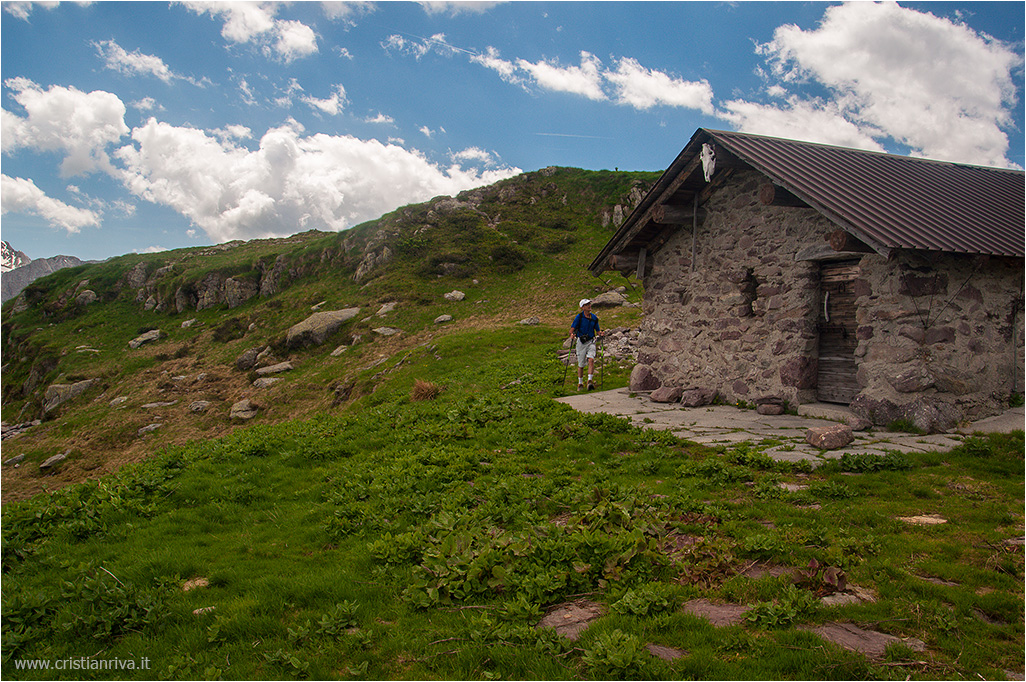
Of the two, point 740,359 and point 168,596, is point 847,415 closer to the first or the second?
point 740,359

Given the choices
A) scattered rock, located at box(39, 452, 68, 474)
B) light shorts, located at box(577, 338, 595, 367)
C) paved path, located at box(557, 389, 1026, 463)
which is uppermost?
light shorts, located at box(577, 338, 595, 367)

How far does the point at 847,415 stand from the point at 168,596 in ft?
31.9

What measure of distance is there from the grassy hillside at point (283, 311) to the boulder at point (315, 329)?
63 cm

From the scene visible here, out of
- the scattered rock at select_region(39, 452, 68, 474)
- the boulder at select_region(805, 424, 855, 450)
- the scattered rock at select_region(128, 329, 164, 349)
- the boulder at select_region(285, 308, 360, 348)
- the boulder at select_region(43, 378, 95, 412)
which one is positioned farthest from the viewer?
the scattered rock at select_region(128, 329, 164, 349)

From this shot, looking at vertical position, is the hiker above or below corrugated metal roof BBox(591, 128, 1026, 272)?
below

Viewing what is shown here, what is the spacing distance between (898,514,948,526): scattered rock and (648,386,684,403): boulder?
265 inches

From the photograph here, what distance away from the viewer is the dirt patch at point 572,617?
3.69 m

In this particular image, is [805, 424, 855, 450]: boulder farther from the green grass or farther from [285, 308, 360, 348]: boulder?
[285, 308, 360, 348]: boulder

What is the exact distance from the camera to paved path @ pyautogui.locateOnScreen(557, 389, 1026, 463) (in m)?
7.23

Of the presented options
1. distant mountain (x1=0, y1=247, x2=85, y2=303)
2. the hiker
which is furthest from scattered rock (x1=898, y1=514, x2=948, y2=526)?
distant mountain (x1=0, y1=247, x2=85, y2=303)

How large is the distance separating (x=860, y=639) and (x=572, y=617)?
186cm

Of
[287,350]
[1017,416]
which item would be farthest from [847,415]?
[287,350]

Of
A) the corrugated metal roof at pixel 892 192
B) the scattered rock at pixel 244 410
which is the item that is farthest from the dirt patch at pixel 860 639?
the scattered rock at pixel 244 410

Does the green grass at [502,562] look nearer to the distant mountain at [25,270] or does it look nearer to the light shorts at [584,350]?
the light shorts at [584,350]
